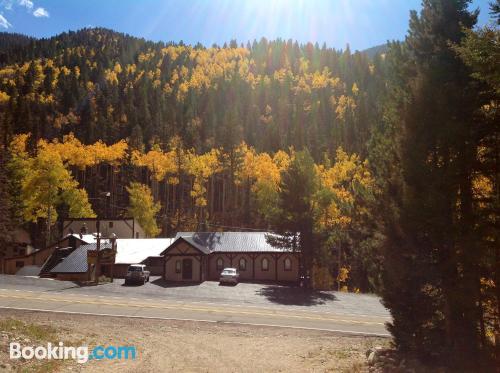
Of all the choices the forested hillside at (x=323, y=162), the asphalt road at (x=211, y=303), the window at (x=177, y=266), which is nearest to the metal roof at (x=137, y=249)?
the window at (x=177, y=266)

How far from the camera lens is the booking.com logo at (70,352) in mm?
15842

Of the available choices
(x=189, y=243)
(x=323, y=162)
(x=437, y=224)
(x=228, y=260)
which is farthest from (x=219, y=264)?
(x=323, y=162)

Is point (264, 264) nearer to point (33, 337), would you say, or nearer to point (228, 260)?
point (228, 260)

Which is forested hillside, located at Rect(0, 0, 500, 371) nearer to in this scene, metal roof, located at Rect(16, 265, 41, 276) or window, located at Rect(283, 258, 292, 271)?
window, located at Rect(283, 258, 292, 271)

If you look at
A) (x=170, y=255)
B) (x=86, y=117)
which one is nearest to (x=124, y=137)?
(x=86, y=117)

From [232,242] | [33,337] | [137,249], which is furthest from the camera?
[137,249]

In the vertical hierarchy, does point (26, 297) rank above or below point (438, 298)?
below

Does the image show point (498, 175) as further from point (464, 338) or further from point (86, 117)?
point (86, 117)

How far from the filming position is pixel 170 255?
47500mm

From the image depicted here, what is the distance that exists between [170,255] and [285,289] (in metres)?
13.2

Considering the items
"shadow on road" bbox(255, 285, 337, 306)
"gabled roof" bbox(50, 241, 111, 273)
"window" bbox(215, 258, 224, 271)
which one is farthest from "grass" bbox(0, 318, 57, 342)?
"window" bbox(215, 258, 224, 271)

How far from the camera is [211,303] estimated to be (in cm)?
3256

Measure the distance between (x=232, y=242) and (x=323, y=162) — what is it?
50.4m

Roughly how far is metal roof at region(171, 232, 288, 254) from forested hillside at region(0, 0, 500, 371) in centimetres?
258
